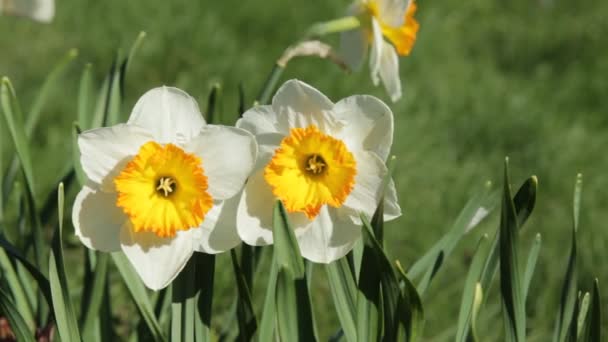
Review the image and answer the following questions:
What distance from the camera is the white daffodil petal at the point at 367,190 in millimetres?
1049

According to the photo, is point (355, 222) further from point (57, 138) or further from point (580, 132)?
point (580, 132)

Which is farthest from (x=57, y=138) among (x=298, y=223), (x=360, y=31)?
(x=298, y=223)

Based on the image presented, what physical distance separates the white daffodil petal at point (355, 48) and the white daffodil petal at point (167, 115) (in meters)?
0.50

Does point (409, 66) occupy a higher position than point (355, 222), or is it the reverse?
Result: point (355, 222)

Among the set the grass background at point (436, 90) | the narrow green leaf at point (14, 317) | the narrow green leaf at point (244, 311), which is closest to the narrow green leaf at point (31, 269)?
the narrow green leaf at point (14, 317)

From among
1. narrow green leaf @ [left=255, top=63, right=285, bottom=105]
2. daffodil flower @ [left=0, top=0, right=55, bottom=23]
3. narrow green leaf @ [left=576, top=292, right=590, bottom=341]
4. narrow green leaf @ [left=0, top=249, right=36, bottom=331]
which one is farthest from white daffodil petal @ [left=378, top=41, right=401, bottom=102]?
narrow green leaf @ [left=0, top=249, right=36, bottom=331]

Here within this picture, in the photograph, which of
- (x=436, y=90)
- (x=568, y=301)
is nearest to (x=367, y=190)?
(x=568, y=301)

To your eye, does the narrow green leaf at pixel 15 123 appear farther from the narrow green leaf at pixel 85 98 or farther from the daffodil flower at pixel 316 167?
the daffodil flower at pixel 316 167

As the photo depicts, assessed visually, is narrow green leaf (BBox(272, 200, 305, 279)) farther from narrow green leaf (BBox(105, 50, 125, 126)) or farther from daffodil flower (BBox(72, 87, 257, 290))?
narrow green leaf (BBox(105, 50, 125, 126))

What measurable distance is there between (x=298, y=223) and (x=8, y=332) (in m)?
0.65

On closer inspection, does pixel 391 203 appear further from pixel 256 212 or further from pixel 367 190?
pixel 256 212

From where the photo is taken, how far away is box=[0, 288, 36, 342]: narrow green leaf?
1.03m

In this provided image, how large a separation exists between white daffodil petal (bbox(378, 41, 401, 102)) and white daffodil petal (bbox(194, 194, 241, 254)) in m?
0.49

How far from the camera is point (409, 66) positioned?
10.7 ft
